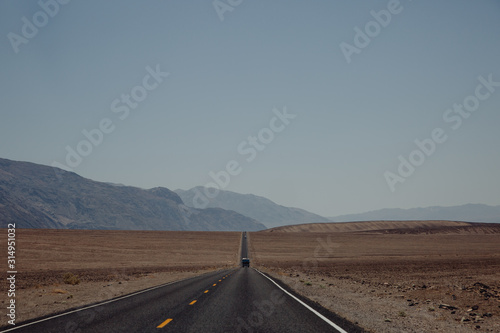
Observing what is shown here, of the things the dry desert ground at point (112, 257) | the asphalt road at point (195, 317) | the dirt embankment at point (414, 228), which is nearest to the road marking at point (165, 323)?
the asphalt road at point (195, 317)

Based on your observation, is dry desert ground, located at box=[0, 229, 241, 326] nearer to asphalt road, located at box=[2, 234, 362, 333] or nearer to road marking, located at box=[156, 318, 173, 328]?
asphalt road, located at box=[2, 234, 362, 333]

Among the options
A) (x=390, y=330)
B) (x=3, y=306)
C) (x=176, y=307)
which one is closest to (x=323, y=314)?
(x=390, y=330)

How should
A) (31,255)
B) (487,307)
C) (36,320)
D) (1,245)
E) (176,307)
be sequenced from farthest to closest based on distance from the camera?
(1,245), (31,255), (487,307), (176,307), (36,320)

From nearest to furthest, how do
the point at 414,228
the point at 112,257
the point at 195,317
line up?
the point at 195,317, the point at 112,257, the point at 414,228

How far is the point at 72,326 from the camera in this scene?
11.7 meters

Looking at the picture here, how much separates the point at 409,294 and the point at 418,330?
35.2 feet

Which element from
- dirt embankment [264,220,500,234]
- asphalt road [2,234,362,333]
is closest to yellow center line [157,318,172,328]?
asphalt road [2,234,362,333]

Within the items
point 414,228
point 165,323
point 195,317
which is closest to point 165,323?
point 165,323

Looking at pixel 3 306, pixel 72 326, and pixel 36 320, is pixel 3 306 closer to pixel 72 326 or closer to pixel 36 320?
pixel 36 320

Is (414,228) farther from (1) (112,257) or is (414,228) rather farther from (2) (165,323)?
(2) (165,323)

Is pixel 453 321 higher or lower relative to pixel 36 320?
lower

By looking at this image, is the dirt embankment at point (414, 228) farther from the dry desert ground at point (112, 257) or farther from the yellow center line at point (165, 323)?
the yellow center line at point (165, 323)

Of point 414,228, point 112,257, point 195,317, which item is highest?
point 414,228

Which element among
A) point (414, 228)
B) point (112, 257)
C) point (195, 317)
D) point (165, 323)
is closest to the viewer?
point (165, 323)
